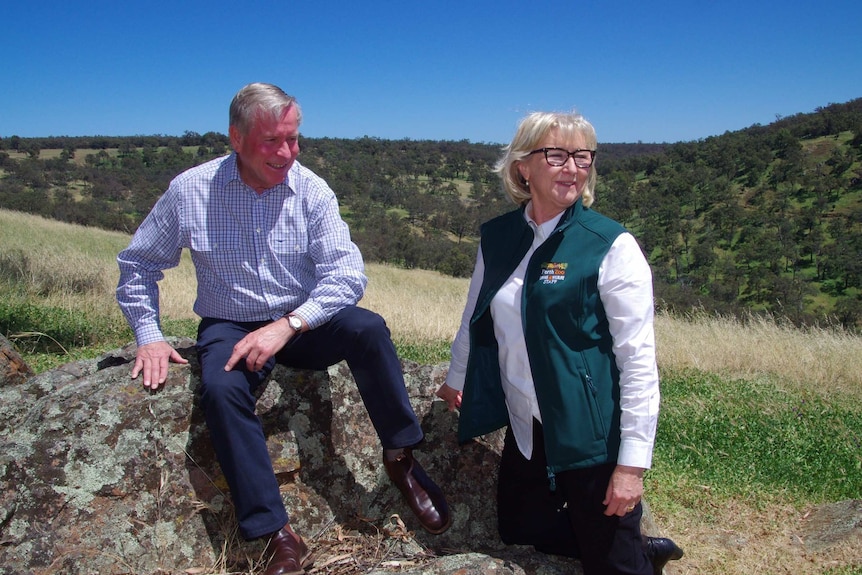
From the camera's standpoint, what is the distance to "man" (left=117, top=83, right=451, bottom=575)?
2.86m

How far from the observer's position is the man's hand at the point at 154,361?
9.44 feet

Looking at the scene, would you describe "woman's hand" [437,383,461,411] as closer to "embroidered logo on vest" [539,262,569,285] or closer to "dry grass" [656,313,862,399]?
"embroidered logo on vest" [539,262,569,285]

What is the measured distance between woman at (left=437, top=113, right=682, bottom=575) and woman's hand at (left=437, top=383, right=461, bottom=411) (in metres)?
0.26

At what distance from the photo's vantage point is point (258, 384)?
9.63ft

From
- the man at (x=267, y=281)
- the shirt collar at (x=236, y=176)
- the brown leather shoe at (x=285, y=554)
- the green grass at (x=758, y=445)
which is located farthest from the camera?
the green grass at (x=758, y=445)

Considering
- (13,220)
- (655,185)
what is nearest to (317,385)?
(13,220)

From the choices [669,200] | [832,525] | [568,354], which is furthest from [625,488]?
[669,200]

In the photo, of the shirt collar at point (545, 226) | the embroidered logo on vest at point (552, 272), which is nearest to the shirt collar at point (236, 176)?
the shirt collar at point (545, 226)

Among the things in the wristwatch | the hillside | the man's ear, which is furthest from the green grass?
the hillside

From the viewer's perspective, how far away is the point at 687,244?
64.8m

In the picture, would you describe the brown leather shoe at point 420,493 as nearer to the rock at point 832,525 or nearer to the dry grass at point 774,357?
the rock at point 832,525

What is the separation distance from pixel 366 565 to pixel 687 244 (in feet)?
221

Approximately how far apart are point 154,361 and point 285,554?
1.06 metres

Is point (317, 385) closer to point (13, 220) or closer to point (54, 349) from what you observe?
point (54, 349)
